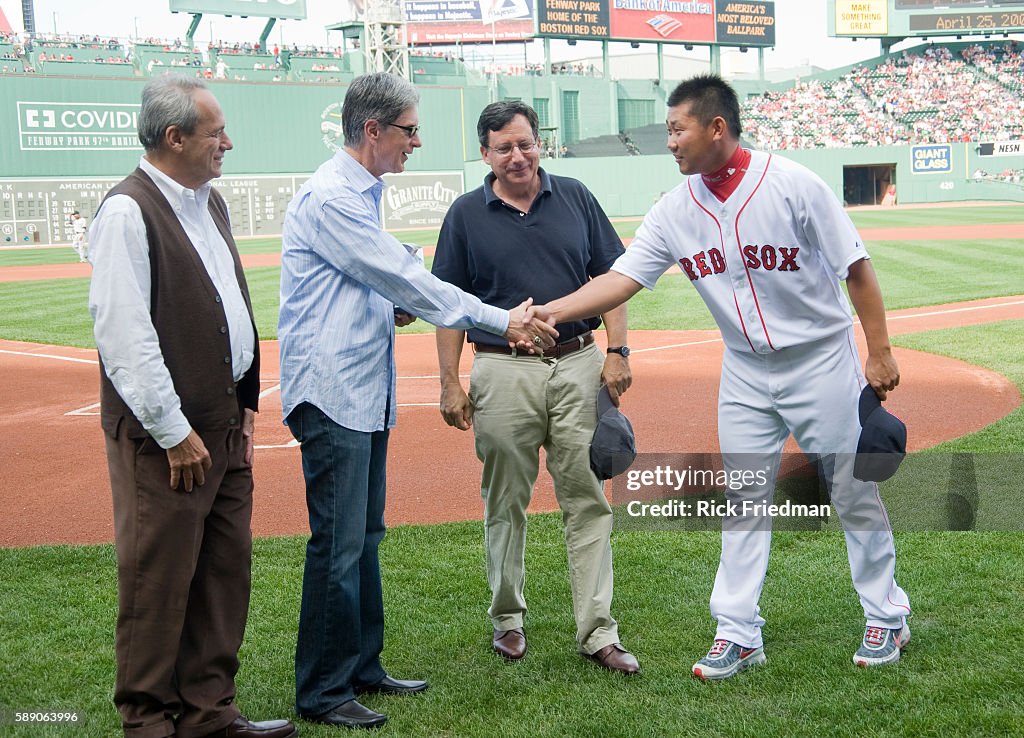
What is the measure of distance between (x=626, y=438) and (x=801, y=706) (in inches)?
45.6

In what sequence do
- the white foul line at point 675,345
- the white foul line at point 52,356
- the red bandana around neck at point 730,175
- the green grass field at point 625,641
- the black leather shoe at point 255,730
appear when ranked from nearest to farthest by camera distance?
the black leather shoe at point 255,730 → the green grass field at point 625,641 → the red bandana around neck at point 730,175 → the white foul line at point 675,345 → the white foul line at point 52,356

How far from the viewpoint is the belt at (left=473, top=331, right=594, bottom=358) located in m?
4.11

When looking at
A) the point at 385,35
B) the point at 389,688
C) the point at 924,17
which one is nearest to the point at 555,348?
the point at 389,688

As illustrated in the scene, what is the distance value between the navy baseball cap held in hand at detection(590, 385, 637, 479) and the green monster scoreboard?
64743mm

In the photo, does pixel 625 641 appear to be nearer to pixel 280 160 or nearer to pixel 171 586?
pixel 171 586

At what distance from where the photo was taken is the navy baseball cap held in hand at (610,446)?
13.2ft

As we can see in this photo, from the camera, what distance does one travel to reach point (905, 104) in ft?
190

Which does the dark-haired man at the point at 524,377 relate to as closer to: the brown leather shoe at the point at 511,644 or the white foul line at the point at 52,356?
the brown leather shoe at the point at 511,644

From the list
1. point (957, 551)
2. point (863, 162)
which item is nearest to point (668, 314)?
point (957, 551)

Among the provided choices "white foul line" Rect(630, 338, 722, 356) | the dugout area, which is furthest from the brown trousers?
the dugout area

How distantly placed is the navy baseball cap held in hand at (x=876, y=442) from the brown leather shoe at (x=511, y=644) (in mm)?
1479

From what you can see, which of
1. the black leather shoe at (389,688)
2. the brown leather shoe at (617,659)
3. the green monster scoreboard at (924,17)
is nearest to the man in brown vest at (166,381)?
the black leather shoe at (389,688)

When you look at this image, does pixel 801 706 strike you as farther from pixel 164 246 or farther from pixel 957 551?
pixel 164 246

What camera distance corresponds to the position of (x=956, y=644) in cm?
399
